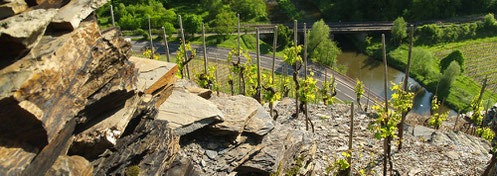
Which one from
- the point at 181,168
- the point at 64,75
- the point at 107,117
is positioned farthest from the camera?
the point at 181,168

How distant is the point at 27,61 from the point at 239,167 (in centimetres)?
750

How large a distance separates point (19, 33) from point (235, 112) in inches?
312

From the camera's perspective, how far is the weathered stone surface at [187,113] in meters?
11.6

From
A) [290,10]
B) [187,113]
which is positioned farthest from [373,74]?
[187,113]

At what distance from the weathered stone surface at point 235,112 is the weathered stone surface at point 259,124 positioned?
0.63ft

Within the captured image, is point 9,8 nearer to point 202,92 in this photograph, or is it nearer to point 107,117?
point 107,117

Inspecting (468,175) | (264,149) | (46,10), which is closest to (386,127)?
(264,149)

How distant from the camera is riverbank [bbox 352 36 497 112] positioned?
3941cm

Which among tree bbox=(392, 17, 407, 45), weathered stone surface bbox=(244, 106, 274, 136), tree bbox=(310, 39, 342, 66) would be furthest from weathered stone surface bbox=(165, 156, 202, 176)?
tree bbox=(392, 17, 407, 45)

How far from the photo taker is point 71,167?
7582 mm

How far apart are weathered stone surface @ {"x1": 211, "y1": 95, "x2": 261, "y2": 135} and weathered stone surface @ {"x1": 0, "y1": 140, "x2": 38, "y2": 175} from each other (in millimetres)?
6314

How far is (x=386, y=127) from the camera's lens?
13.9 meters

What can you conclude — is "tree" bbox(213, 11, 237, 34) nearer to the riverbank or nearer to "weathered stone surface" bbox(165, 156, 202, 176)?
the riverbank

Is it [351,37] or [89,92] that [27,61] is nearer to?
[89,92]
